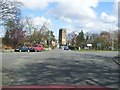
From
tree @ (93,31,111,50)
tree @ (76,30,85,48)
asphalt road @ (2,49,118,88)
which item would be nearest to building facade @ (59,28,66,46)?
tree @ (76,30,85,48)

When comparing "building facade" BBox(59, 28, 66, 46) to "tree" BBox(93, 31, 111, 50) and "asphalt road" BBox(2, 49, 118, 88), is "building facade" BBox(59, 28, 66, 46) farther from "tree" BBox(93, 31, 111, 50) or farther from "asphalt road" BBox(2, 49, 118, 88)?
"asphalt road" BBox(2, 49, 118, 88)

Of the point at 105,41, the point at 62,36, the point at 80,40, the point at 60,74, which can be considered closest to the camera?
the point at 60,74

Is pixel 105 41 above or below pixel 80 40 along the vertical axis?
below

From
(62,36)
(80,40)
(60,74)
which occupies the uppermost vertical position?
(62,36)

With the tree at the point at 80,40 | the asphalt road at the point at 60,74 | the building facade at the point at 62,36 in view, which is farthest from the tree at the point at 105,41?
the asphalt road at the point at 60,74

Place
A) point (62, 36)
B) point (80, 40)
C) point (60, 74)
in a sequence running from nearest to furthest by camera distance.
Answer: point (60, 74) < point (80, 40) < point (62, 36)

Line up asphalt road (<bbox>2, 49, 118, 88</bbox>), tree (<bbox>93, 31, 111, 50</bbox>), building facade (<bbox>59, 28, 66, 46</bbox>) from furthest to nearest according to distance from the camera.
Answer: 1. building facade (<bbox>59, 28, 66, 46</bbox>)
2. tree (<bbox>93, 31, 111, 50</bbox>)
3. asphalt road (<bbox>2, 49, 118, 88</bbox>)

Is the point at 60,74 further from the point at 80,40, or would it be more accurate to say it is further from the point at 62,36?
the point at 62,36

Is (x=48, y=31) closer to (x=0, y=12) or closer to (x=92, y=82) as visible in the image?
(x=0, y=12)

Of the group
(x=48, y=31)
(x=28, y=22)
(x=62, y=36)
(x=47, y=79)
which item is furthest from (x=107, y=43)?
(x=47, y=79)

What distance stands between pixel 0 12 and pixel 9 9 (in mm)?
2053

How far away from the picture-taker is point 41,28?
4163 inches

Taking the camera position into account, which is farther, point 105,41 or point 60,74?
point 105,41

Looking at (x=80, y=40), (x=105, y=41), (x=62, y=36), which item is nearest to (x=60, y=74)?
(x=105, y=41)
